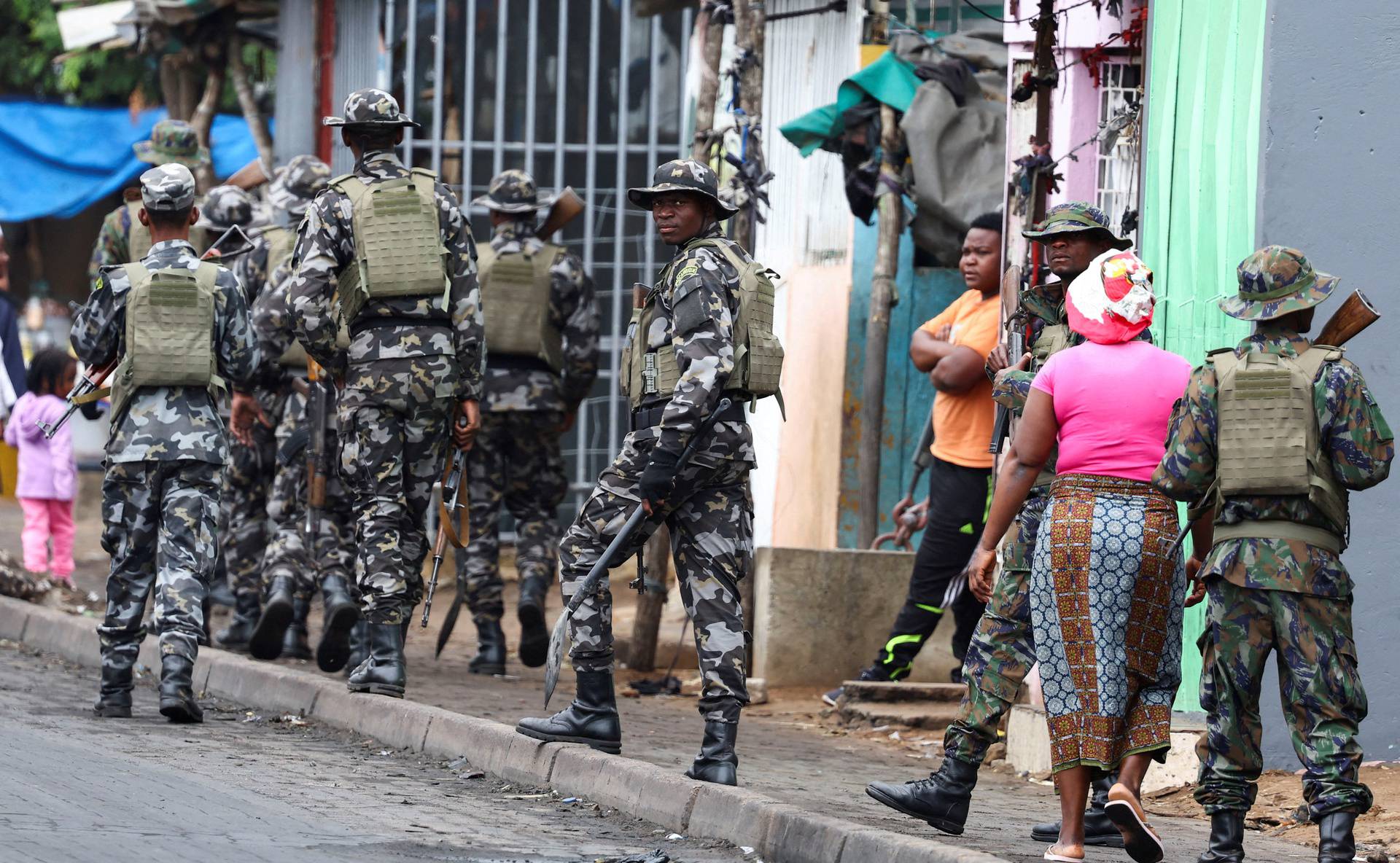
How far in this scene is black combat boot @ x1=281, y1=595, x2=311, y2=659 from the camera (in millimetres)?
9891

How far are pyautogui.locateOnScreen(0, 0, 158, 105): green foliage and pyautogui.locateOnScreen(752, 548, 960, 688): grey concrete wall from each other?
13.9 metres

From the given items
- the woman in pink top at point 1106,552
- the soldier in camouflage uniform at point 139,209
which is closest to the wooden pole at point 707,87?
the soldier in camouflage uniform at point 139,209

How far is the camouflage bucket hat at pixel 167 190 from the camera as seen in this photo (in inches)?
315

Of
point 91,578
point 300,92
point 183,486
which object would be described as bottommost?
point 91,578

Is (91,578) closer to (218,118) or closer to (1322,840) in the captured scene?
(218,118)

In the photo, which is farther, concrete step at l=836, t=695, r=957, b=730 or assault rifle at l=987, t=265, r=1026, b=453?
concrete step at l=836, t=695, r=957, b=730

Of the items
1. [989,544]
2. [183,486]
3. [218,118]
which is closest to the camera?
[989,544]

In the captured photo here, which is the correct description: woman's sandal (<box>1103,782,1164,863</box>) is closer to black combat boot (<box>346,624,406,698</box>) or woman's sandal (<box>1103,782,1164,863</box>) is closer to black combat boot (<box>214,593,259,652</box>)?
black combat boot (<box>346,624,406,698</box>)

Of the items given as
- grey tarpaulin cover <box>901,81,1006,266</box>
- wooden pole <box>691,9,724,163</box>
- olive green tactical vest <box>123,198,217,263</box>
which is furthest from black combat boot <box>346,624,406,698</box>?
grey tarpaulin cover <box>901,81,1006,266</box>

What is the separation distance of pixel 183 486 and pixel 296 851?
2.91 meters

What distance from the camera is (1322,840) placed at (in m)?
5.42

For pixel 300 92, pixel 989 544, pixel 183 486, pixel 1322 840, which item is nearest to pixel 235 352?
pixel 183 486

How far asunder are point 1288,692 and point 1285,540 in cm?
41

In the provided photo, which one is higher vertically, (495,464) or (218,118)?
(218,118)
